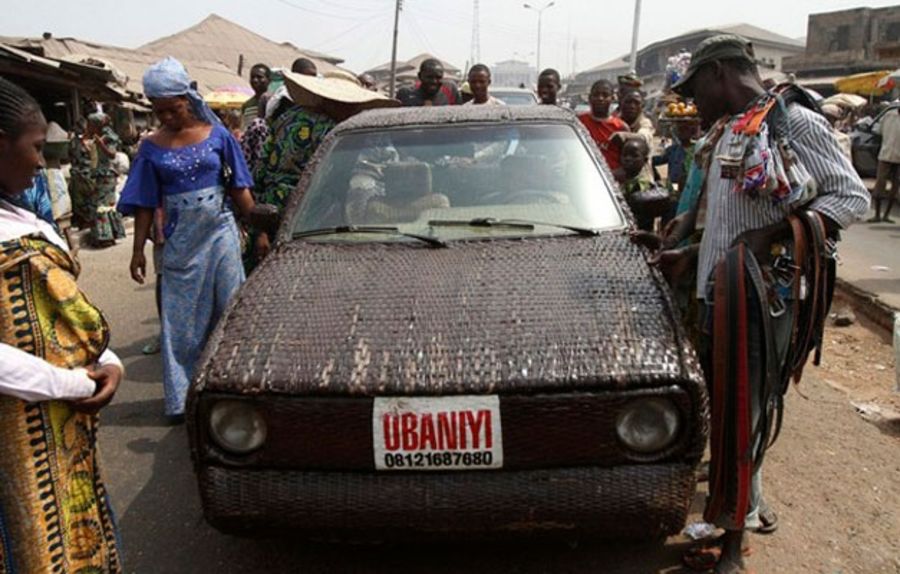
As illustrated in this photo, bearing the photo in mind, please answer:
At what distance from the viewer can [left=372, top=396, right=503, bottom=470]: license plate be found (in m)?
2.22

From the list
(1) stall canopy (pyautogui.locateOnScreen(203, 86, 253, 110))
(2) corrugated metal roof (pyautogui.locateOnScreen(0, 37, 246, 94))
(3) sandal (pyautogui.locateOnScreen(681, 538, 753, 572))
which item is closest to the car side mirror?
(3) sandal (pyautogui.locateOnScreen(681, 538, 753, 572))

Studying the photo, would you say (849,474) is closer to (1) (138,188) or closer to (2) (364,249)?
(2) (364,249)

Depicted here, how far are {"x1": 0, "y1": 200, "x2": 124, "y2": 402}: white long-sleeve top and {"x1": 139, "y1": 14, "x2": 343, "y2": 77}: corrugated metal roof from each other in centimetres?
2827

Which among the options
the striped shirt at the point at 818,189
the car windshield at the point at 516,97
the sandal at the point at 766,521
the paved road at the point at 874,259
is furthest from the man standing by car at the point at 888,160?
the striped shirt at the point at 818,189

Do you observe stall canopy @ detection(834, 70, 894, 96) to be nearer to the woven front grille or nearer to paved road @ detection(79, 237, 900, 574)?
paved road @ detection(79, 237, 900, 574)

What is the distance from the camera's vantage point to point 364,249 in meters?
3.07

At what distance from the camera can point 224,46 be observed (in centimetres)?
3275

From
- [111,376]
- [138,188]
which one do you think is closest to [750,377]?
[111,376]

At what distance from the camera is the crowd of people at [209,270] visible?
68.4 inches

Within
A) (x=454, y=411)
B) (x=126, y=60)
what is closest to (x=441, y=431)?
(x=454, y=411)

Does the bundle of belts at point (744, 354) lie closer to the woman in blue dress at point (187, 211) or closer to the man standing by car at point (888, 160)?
the woman in blue dress at point (187, 211)

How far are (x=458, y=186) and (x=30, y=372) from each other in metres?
2.11

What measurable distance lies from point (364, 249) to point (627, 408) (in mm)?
1320

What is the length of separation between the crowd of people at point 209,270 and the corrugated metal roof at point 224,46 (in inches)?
1022
